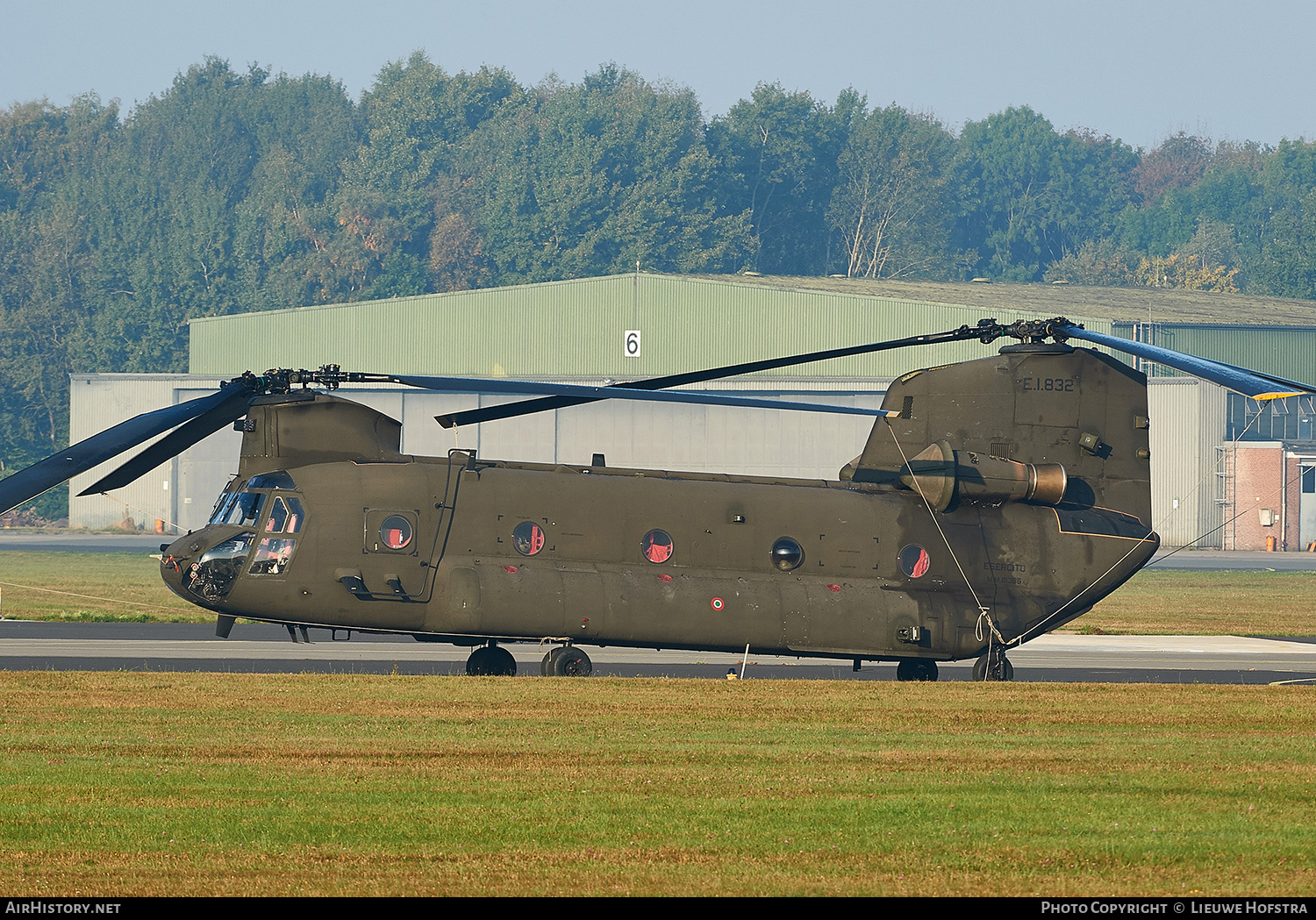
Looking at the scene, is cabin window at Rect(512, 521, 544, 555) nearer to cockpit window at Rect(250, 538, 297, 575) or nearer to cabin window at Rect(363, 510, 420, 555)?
cabin window at Rect(363, 510, 420, 555)

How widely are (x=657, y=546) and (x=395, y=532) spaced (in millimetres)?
3508

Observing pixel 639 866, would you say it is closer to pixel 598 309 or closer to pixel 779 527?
pixel 779 527

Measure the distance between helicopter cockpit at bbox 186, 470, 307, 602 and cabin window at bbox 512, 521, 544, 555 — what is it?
9.20ft

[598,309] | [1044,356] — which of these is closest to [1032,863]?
[1044,356]

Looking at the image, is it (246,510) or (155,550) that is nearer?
(246,510)

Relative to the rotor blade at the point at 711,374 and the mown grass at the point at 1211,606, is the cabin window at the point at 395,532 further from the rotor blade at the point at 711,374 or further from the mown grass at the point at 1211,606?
the mown grass at the point at 1211,606

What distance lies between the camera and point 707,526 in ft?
68.0

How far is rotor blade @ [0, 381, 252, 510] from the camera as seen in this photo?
16.6 metres

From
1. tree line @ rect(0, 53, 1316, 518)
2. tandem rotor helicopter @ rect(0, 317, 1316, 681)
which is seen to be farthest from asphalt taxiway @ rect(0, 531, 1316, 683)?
tree line @ rect(0, 53, 1316, 518)

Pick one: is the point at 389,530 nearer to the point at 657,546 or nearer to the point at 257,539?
the point at 257,539

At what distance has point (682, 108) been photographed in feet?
454

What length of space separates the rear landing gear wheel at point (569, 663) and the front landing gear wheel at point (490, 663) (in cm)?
96

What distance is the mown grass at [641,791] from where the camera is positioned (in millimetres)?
9516

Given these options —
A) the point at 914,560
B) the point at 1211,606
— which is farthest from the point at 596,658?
the point at 1211,606
